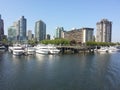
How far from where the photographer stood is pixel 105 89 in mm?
50750

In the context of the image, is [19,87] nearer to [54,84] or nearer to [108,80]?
[54,84]

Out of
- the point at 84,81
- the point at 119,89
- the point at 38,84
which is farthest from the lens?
the point at 84,81

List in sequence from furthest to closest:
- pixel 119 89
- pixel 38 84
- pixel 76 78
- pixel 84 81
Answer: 1. pixel 76 78
2. pixel 84 81
3. pixel 38 84
4. pixel 119 89

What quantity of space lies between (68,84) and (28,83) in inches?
375

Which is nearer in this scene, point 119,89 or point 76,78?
point 119,89

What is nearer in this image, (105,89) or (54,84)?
(105,89)

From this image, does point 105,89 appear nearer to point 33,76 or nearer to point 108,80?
point 108,80

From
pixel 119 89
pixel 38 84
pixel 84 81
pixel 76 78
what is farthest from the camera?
pixel 76 78

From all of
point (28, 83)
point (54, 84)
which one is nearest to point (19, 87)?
point (28, 83)

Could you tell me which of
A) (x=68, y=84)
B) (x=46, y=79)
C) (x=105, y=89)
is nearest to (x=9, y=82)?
(x=46, y=79)

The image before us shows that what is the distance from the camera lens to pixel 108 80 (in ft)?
198

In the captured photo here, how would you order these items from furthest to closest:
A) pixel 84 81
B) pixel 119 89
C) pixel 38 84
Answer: pixel 84 81 < pixel 38 84 < pixel 119 89

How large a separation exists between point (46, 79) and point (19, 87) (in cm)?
Result: 1065

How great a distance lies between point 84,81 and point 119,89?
10.3 m
